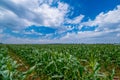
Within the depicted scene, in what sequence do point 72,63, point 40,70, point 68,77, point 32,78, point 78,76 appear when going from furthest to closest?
1. point 40,70
2. point 32,78
3. point 72,63
4. point 68,77
5. point 78,76

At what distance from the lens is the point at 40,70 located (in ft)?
28.0

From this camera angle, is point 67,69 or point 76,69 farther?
point 67,69

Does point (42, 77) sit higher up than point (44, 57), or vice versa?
point (44, 57)

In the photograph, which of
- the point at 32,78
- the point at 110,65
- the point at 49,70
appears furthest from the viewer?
the point at 110,65

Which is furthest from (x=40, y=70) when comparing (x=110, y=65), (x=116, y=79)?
(x=110, y=65)

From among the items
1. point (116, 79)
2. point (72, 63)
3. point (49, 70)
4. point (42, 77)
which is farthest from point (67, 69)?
point (116, 79)

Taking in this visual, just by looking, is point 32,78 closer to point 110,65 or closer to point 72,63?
point 72,63

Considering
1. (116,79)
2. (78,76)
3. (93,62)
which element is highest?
(93,62)

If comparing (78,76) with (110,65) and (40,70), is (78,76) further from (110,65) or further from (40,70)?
(110,65)

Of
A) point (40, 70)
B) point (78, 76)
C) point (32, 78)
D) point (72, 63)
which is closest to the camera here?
point (78, 76)

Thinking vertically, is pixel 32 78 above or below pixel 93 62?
below

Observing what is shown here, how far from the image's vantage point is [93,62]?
182 inches

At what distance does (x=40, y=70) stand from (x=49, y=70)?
49.0 inches

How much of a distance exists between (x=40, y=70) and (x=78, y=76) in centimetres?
340
